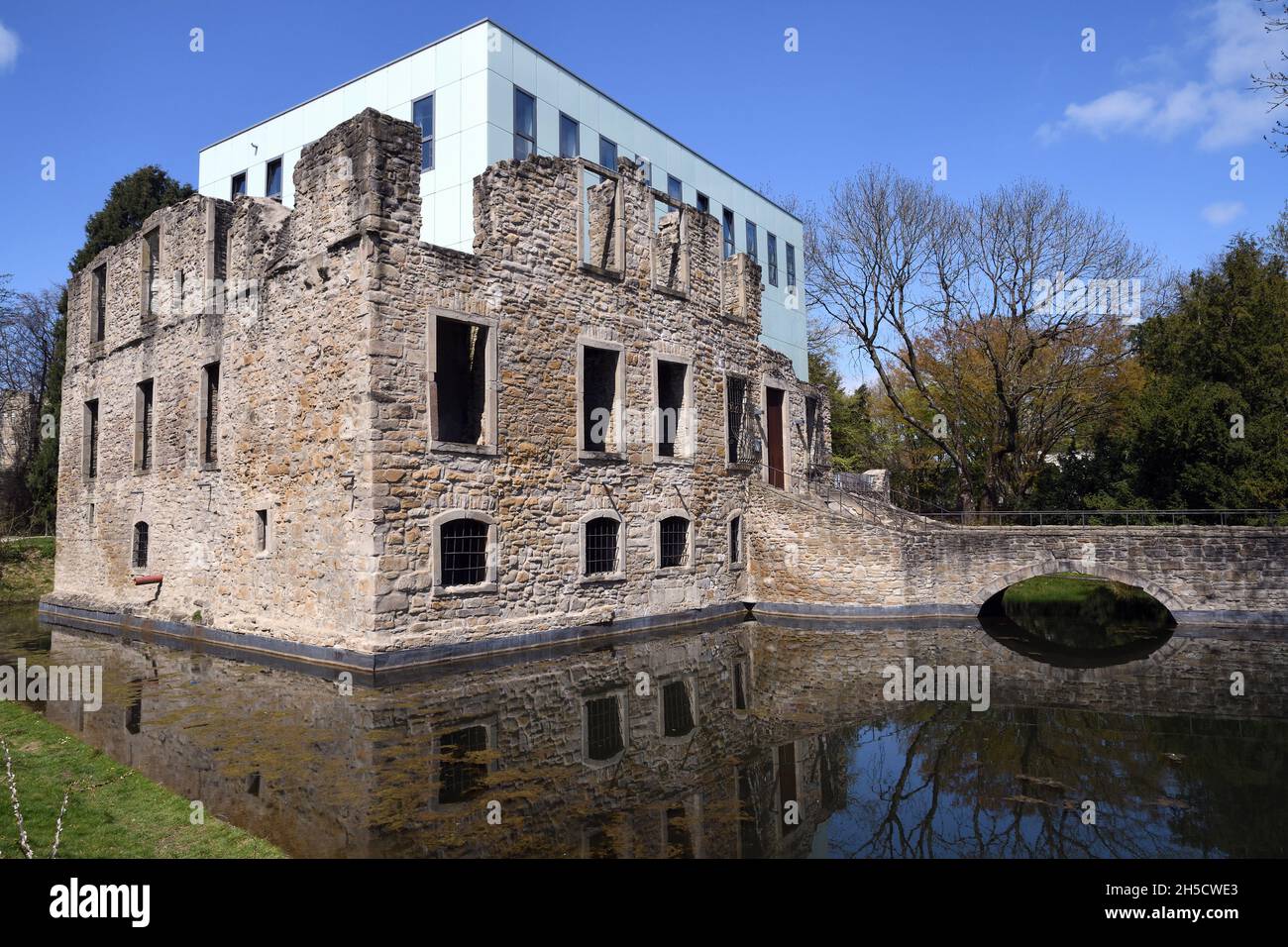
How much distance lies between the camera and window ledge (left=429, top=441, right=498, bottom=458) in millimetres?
13414

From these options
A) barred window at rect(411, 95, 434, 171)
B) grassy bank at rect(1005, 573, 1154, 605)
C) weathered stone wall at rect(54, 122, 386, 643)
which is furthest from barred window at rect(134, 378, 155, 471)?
grassy bank at rect(1005, 573, 1154, 605)

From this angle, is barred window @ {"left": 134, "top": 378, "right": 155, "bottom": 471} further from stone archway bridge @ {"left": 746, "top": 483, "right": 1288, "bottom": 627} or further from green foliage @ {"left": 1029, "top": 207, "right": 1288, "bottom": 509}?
green foliage @ {"left": 1029, "top": 207, "right": 1288, "bottom": 509}

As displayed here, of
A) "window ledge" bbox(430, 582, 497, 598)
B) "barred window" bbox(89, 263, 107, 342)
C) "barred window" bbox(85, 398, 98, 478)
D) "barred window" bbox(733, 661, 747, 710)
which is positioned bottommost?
"barred window" bbox(733, 661, 747, 710)

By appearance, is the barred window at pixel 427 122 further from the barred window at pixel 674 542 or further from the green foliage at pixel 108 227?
the green foliage at pixel 108 227

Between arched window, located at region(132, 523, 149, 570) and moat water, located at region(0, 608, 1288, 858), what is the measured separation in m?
5.04

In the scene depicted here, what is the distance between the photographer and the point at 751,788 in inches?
290

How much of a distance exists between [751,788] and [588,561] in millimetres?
9094

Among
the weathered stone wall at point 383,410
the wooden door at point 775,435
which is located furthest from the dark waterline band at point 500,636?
the wooden door at point 775,435

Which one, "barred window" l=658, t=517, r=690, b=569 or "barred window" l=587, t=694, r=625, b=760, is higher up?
"barred window" l=658, t=517, r=690, b=569

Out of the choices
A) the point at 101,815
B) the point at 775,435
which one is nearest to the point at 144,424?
the point at 101,815

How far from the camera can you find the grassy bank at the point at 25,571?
82.9 feet

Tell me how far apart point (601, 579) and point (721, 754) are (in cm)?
792
